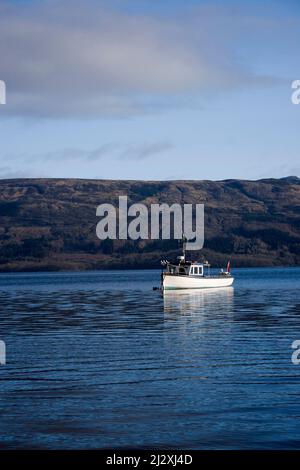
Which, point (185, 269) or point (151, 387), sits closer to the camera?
point (151, 387)

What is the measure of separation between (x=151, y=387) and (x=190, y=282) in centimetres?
9654

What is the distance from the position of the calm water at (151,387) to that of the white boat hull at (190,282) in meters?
61.4

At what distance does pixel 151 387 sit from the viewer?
33219mm

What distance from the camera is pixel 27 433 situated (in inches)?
1009

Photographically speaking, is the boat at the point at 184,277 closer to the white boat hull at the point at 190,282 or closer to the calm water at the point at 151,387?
the white boat hull at the point at 190,282

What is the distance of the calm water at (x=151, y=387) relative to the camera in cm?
2523

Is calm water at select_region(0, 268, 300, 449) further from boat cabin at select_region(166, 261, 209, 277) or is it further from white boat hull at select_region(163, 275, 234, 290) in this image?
boat cabin at select_region(166, 261, 209, 277)

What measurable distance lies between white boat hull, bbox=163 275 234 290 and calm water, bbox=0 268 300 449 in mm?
61437

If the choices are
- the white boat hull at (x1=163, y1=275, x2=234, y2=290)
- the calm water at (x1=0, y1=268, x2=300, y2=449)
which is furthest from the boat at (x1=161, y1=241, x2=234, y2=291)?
the calm water at (x1=0, y1=268, x2=300, y2=449)

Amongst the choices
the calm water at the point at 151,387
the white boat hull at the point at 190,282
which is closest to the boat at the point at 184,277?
A: the white boat hull at the point at 190,282

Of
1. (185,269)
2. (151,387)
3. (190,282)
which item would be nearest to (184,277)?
(190,282)

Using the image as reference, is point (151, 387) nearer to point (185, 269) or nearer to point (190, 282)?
point (190, 282)
